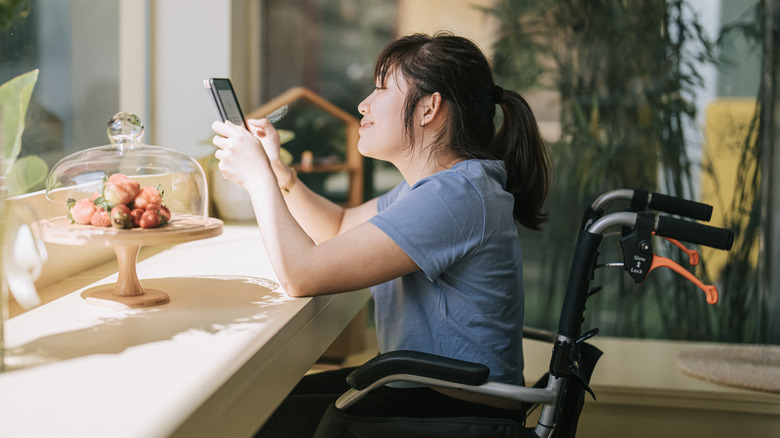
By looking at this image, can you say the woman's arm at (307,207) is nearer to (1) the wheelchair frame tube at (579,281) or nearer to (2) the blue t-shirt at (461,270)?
(2) the blue t-shirt at (461,270)

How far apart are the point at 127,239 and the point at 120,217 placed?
4cm

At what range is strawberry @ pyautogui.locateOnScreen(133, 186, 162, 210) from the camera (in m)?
1.09

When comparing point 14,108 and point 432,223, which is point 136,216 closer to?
point 14,108

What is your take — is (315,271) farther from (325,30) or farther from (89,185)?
(325,30)

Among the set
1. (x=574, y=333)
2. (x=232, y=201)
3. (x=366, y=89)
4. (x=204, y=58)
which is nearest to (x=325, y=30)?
(x=366, y=89)

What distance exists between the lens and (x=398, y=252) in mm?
1090

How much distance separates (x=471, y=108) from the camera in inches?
50.8

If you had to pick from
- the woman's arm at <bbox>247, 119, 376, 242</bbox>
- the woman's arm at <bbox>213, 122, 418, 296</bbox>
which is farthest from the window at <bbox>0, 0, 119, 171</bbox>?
the woman's arm at <bbox>213, 122, 418, 296</bbox>

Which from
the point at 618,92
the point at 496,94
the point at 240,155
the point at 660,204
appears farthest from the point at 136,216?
the point at 618,92

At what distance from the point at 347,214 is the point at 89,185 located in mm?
580

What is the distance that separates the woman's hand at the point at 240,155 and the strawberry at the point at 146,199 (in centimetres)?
13

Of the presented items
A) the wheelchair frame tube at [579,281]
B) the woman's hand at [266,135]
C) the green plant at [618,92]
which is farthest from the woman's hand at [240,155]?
the green plant at [618,92]

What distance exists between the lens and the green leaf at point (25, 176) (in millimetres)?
1270

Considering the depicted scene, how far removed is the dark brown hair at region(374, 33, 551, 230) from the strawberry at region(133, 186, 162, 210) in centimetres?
43
